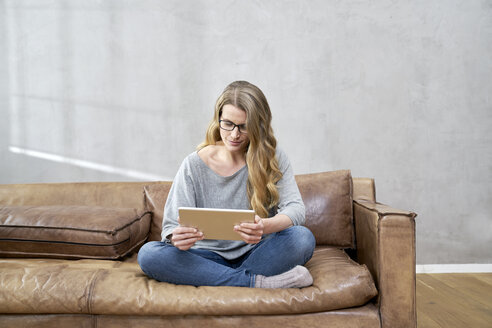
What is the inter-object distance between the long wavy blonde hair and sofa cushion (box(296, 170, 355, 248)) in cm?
38

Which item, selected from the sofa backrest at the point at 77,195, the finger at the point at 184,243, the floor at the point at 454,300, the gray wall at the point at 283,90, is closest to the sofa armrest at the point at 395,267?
the floor at the point at 454,300

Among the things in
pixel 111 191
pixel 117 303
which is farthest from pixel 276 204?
pixel 111 191

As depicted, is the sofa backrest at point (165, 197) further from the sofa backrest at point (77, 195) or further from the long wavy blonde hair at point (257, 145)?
the long wavy blonde hair at point (257, 145)

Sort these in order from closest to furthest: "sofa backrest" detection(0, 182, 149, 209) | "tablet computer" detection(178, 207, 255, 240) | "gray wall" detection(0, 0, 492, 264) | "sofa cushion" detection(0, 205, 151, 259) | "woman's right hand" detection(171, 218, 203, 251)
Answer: "tablet computer" detection(178, 207, 255, 240) → "woman's right hand" detection(171, 218, 203, 251) → "sofa cushion" detection(0, 205, 151, 259) → "sofa backrest" detection(0, 182, 149, 209) → "gray wall" detection(0, 0, 492, 264)

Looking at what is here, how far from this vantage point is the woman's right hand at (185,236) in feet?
4.22

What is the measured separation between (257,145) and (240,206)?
0.28 m

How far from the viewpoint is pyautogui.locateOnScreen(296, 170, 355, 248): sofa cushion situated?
188 centimetres

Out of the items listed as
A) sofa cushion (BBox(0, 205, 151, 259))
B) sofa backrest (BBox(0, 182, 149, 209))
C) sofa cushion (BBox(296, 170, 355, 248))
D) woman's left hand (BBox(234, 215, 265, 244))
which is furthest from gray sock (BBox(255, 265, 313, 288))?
sofa backrest (BBox(0, 182, 149, 209))

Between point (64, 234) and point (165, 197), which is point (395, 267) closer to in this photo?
point (165, 197)

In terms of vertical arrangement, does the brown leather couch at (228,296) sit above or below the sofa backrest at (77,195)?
below

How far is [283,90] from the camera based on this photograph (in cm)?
280

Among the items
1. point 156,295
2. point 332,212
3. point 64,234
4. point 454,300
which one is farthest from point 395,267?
point 64,234

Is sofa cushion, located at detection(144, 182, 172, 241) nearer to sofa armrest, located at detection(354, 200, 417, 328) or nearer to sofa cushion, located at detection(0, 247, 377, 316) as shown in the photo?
sofa cushion, located at detection(0, 247, 377, 316)

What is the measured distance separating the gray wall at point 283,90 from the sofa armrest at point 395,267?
1432 millimetres
